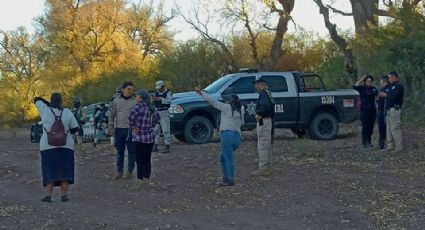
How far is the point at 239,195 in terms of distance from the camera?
11422mm

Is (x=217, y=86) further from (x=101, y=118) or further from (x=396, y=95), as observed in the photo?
(x=396, y=95)

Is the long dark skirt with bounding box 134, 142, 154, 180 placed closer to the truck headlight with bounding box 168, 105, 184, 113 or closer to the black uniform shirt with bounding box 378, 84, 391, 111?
the black uniform shirt with bounding box 378, 84, 391, 111

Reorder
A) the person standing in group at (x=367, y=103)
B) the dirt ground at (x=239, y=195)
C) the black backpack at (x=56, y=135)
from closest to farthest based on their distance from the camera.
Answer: the dirt ground at (x=239, y=195), the black backpack at (x=56, y=135), the person standing in group at (x=367, y=103)

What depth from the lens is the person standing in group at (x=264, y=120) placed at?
12.6m

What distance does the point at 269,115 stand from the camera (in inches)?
502

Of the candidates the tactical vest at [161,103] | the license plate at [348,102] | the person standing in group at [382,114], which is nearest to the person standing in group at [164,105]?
the tactical vest at [161,103]

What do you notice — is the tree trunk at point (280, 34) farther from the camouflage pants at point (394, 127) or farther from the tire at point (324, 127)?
the camouflage pants at point (394, 127)

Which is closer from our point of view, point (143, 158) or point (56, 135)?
point (56, 135)

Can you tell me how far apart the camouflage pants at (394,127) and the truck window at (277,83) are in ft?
13.2

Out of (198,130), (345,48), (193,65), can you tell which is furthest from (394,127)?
(193,65)

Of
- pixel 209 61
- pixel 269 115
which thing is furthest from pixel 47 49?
pixel 269 115

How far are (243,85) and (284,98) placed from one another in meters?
1.21

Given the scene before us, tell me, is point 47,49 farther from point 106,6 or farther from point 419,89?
point 419,89

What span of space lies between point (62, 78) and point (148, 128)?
34.1 meters
